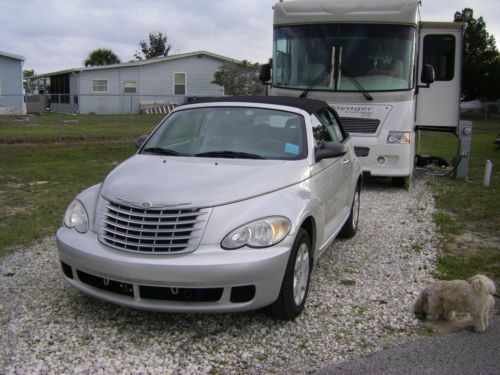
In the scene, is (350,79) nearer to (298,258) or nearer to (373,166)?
(373,166)

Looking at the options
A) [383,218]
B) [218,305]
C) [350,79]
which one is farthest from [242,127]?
[350,79]

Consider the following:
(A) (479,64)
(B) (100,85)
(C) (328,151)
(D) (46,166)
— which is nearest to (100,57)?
(B) (100,85)

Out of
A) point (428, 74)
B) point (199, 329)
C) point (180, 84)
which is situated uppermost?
point (180, 84)

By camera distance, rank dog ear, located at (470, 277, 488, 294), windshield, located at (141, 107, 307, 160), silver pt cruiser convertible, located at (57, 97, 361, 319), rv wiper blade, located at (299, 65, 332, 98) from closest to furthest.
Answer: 1. silver pt cruiser convertible, located at (57, 97, 361, 319)
2. dog ear, located at (470, 277, 488, 294)
3. windshield, located at (141, 107, 307, 160)
4. rv wiper blade, located at (299, 65, 332, 98)

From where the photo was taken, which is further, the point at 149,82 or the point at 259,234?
the point at 149,82

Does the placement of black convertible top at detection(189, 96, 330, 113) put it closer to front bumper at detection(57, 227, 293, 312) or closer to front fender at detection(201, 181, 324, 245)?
front fender at detection(201, 181, 324, 245)

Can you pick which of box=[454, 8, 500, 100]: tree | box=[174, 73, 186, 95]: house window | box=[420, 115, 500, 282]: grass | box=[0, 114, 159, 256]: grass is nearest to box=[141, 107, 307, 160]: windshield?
box=[420, 115, 500, 282]: grass

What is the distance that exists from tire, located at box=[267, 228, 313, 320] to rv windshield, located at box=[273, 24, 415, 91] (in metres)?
5.91

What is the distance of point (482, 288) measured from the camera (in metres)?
4.08

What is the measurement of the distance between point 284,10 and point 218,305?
7.47m

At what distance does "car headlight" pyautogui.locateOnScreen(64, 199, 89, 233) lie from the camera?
165 inches

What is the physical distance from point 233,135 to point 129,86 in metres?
31.1

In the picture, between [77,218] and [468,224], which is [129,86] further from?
[77,218]

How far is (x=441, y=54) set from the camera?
10633 mm
